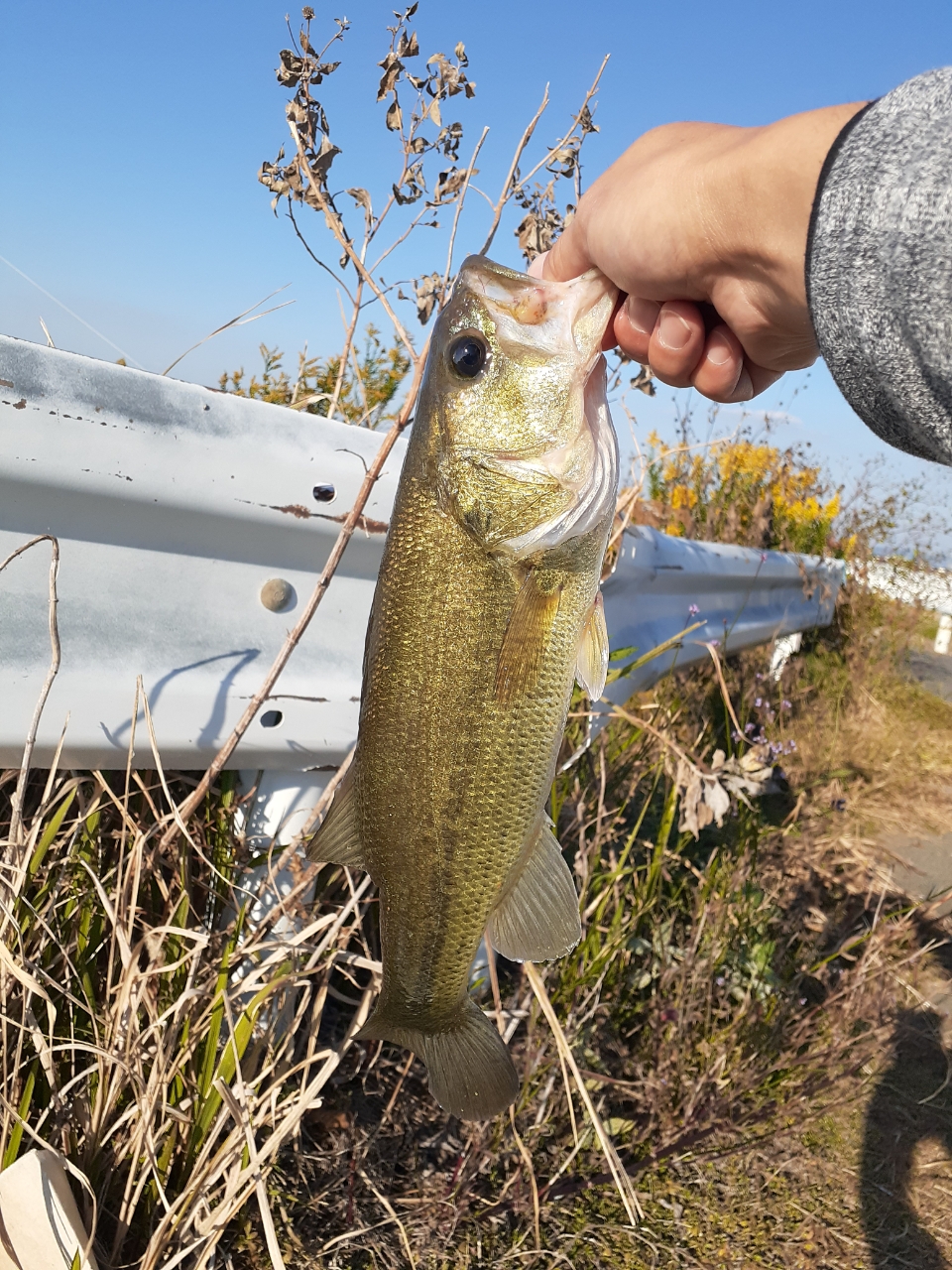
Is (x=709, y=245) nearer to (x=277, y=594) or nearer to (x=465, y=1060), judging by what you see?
(x=277, y=594)

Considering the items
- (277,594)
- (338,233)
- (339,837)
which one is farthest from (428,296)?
(339,837)

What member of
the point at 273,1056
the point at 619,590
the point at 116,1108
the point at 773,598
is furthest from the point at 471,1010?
the point at 773,598

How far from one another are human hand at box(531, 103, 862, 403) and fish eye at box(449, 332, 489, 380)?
364 mm

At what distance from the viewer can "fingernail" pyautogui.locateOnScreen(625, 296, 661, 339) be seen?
2039 mm

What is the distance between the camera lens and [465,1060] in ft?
5.44

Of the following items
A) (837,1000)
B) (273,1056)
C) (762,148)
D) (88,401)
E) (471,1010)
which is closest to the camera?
(762,148)

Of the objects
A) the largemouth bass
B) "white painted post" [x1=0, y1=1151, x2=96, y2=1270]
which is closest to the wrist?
the largemouth bass

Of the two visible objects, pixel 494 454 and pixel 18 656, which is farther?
pixel 18 656

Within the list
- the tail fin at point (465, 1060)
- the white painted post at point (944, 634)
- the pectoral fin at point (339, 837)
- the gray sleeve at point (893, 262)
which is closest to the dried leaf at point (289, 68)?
the gray sleeve at point (893, 262)

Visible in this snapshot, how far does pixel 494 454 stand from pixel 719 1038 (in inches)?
99.0

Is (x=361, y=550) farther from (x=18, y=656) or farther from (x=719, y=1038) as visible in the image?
(x=719, y=1038)

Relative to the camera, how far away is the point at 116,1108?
7.33 feet

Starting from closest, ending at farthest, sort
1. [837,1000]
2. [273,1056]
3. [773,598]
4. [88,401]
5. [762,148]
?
[762,148]
[88,401]
[273,1056]
[837,1000]
[773,598]

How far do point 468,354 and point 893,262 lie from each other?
0.74m
